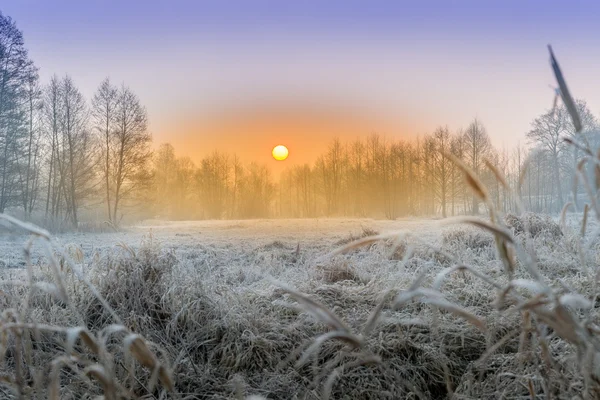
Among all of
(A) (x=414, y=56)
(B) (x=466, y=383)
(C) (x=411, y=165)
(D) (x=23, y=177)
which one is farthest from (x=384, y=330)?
(C) (x=411, y=165)

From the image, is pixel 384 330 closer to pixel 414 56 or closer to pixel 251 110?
pixel 414 56

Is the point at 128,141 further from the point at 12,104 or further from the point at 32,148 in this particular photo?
the point at 12,104

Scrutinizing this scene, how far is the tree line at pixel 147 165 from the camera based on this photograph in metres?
12.9

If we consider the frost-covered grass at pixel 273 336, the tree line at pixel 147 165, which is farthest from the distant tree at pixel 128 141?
the frost-covered grass at pixel 273 336

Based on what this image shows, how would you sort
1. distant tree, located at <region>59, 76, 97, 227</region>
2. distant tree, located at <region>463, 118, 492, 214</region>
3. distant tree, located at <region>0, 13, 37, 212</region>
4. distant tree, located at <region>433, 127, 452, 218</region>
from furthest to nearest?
distant tree, located at <region>433, 127, 452, 218</region> → distant tree, located at <region>463, 118, 492, 214</region> → distant tree, located at <region>59, 76, 97, 227</region> → distant tree, located at <region>0, 13, 37, 212</region>

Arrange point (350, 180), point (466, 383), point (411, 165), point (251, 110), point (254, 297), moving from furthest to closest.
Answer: point (350, 180), point (411, 165), point (251, 110), point (254, 297), point (466, 383)

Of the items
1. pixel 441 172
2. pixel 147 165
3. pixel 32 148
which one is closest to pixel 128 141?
pixel 147 165

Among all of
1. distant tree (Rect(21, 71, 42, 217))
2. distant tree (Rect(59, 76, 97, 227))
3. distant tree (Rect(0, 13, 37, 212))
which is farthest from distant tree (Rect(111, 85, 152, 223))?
distant tree (Rect(0, 13, 37, 212))

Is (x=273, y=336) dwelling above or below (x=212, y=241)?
below

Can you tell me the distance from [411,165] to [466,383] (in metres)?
29.4

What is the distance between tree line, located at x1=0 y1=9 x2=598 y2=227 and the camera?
507 inches

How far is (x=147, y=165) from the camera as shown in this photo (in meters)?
18.5

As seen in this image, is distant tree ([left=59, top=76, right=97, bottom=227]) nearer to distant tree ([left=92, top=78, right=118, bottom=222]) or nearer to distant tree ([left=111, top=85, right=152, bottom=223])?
distant tree ([left=92, top=78, right=118, bottom=222])

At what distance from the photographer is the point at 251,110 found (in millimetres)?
19219
